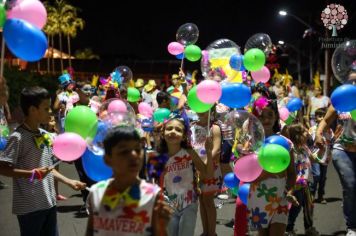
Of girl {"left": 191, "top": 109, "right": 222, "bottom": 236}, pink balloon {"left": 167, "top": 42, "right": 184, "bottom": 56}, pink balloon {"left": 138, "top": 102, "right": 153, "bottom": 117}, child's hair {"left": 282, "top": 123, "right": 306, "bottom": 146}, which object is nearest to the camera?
girl {"left": 191, "top": 109, "right": 222, "bottom": 236}

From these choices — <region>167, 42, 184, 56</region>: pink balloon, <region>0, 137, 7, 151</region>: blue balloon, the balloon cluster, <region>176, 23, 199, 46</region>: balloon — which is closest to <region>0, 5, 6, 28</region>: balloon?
the balloon cluster

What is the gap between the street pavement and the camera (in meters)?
6.25

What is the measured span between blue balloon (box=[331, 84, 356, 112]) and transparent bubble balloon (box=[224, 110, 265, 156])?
0.82 metres

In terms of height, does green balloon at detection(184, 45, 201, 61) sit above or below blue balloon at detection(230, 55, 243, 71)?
above

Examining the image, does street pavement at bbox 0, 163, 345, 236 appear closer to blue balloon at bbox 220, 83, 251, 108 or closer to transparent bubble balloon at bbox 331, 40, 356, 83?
blue balloon at bbox 220, 83, 251, 108

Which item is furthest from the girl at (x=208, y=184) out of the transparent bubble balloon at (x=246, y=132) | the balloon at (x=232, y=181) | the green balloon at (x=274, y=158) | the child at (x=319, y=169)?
the child at (x=319, y=169)

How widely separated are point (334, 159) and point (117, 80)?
4.06 meters

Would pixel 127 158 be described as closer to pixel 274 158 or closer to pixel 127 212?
pixel 127 212

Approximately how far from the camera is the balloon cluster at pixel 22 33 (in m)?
3.24

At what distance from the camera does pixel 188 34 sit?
7344 millimetres

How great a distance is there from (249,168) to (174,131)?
0.71 m

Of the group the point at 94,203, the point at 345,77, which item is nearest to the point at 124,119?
the point at 94,203

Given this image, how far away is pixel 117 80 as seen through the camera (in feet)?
26.8

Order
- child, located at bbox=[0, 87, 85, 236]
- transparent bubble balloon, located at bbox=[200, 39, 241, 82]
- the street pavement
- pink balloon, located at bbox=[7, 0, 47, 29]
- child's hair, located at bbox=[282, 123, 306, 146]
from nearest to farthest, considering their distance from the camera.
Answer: pink balloon, located at bbox=[7, 0, 47, 29] < child, located at bbox=[0, 87, 85, 236] < child's hair, located at bbox=[282, 123, 306, 146] < transparent bubble balloon, located at bbox=[200, 39, 241, 82] < the street pavement
